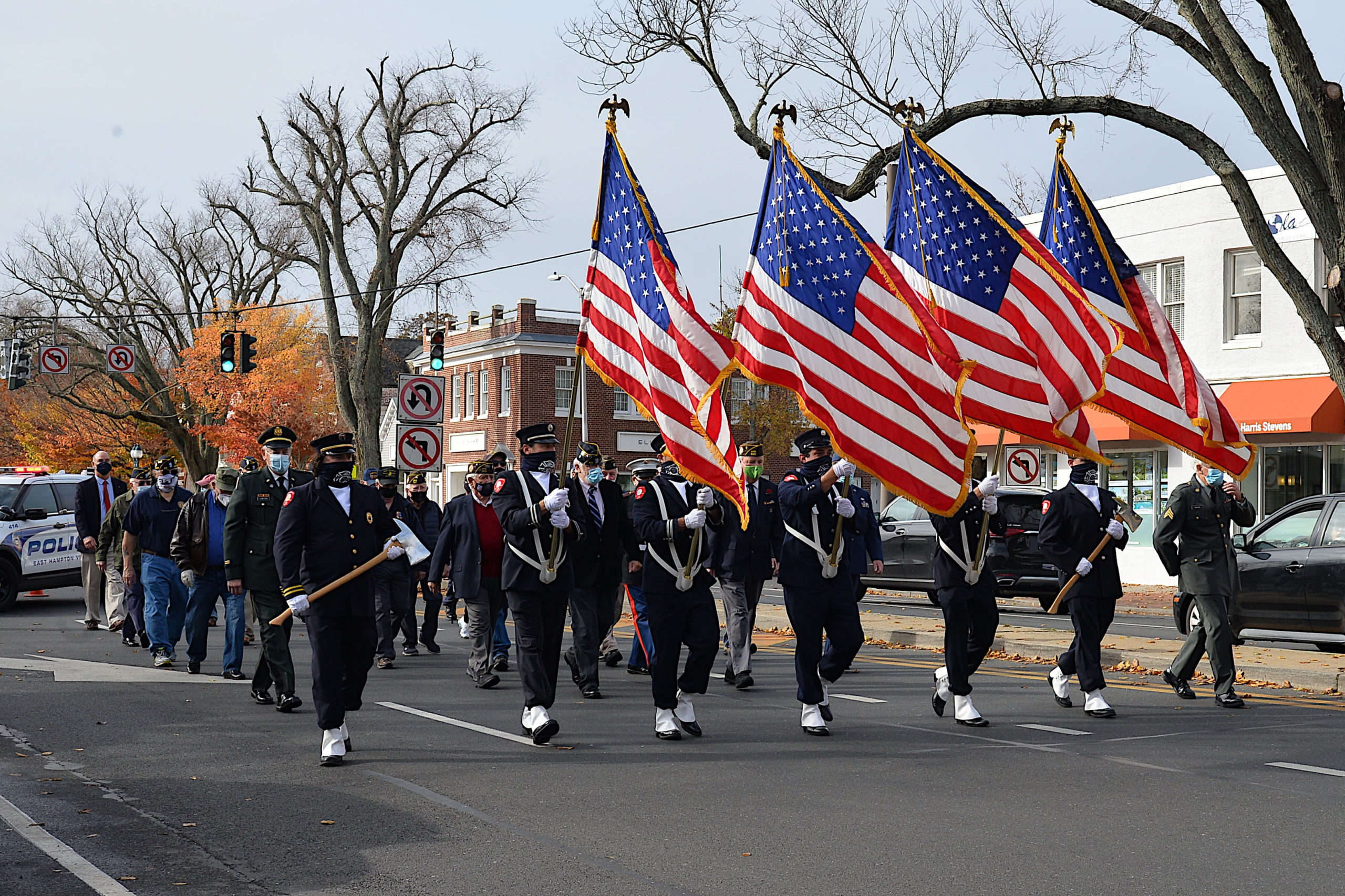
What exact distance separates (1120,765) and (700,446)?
3.15 m

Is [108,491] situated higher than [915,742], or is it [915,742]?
[108,491]

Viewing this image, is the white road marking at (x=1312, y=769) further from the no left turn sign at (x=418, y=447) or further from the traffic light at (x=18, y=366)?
the traffic light at (x=18, y=366)

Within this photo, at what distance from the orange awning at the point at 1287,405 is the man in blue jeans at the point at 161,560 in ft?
60.7

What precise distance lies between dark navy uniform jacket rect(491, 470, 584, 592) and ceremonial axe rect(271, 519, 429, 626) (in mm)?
709

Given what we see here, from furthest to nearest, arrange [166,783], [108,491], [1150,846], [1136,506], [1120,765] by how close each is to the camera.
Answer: [1136,506] < [108,491] < [1120,765] < [166,783] < [1150,846]

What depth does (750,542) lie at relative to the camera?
39.2 ft

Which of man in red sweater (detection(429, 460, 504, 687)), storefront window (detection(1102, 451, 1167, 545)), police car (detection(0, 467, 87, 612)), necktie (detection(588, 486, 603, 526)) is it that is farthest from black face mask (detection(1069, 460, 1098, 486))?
storefront window (detection(1102, 451, 1167, 545))

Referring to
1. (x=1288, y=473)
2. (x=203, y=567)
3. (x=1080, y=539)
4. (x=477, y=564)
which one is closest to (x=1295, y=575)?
(x=1080, y=539)

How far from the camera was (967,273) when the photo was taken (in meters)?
9.88

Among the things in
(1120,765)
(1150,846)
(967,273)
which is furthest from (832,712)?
(1150,846)

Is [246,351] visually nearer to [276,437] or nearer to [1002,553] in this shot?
[1002,553]

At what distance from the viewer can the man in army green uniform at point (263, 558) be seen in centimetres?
1001

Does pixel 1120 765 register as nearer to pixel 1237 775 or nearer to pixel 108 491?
pixel 1237 775

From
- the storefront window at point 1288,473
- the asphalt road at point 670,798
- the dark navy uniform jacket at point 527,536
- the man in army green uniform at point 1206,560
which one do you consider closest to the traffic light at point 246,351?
the asphalt road at point 670,798
